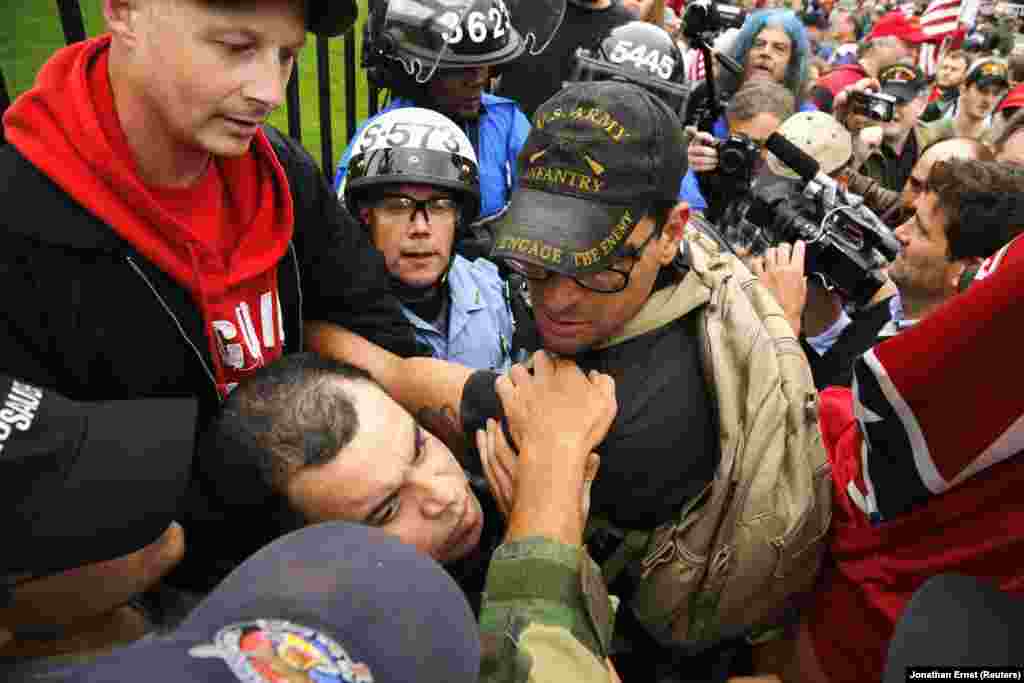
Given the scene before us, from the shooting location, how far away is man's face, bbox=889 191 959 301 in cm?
314

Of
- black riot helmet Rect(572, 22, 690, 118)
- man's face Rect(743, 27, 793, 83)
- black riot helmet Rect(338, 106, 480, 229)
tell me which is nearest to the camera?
black riot helmet Rect(338, 106, 480, 229)

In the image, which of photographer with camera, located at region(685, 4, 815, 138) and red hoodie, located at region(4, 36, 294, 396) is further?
photographer with camera, located at region(685, 4, 815, 138)

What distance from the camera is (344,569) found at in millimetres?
881

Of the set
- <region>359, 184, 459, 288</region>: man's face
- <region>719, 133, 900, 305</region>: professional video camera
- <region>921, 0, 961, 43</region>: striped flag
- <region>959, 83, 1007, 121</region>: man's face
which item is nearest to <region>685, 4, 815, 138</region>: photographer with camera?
<region>959, 83, 1007, 121</region>: man's face

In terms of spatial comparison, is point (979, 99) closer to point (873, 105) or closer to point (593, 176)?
point (873, 105)

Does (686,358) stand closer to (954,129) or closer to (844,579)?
(844,579)

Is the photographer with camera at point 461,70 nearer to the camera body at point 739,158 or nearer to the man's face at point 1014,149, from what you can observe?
the camera body at point 739,158

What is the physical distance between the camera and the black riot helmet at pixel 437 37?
3264mm

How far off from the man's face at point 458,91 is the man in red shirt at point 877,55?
427cm

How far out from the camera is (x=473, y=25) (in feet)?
10.8

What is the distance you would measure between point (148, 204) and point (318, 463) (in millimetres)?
640

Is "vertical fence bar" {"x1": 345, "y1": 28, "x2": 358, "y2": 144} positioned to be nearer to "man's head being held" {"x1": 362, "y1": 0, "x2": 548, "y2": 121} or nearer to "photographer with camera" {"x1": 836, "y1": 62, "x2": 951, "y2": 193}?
"man's head being held" {"x1": 362, "y1": 0, "x2": 548, "y2": 121}

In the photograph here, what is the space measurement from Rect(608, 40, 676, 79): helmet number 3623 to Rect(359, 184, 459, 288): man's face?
1.78 meters

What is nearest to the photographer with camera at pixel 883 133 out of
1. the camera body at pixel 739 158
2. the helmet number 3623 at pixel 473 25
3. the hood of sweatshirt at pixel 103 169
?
the camera body at pixel 739 158
